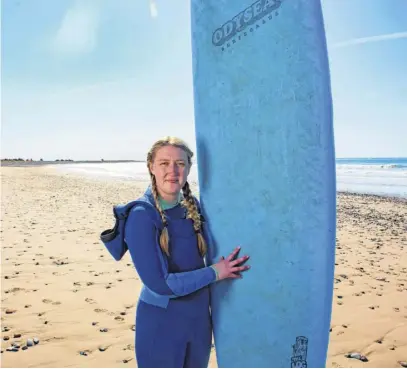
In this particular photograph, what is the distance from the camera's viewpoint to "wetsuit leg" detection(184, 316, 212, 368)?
153cm

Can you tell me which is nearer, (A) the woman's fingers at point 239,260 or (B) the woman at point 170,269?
(B) the woman at point 170,269

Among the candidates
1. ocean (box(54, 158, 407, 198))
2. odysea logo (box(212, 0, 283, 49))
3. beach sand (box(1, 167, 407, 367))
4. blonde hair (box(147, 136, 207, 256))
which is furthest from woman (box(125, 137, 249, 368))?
ocean (box(54, 158, 407, 198))

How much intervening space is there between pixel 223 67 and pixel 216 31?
176 millimetres

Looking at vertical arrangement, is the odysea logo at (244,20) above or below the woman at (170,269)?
above

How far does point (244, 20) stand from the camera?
1658 millimetres

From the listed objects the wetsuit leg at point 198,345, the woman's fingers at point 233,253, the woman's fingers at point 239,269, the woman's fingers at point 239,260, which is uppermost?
the woman's fingers at point 233,253

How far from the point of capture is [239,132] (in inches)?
66.5

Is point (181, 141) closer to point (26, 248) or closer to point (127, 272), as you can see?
point (127, 272)

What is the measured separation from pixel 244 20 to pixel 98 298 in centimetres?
319

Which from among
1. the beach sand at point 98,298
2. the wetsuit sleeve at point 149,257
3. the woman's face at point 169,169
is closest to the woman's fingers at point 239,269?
the wetsuit sleeve at point 149,257

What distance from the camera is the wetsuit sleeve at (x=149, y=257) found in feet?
4.46

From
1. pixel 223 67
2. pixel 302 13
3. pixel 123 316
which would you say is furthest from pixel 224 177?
pixel 123 316

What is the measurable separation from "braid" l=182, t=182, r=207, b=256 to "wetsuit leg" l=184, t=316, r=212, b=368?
298 mm

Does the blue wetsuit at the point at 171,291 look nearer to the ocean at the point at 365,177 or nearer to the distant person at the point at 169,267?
the distant person at the point at 169,267
